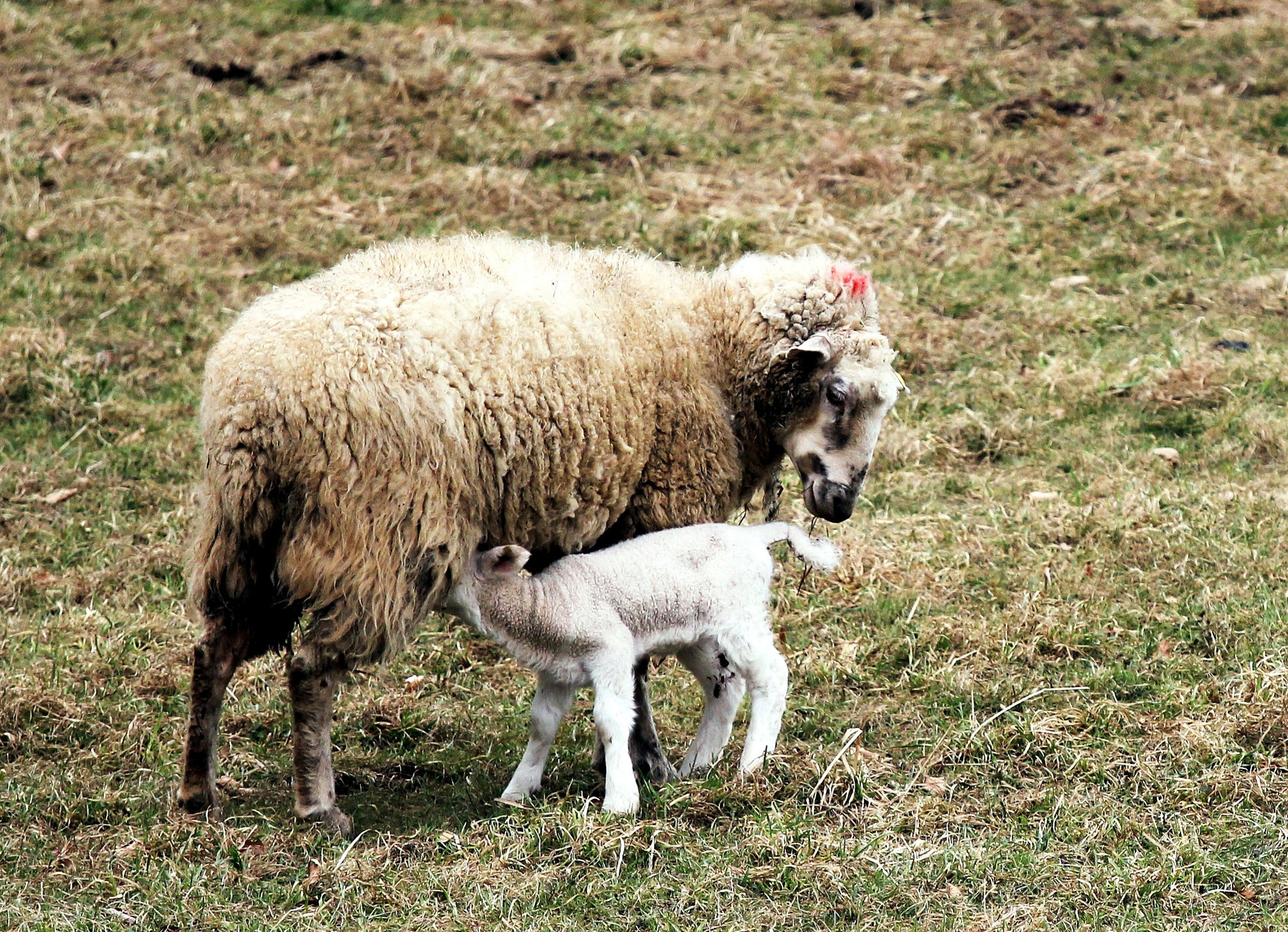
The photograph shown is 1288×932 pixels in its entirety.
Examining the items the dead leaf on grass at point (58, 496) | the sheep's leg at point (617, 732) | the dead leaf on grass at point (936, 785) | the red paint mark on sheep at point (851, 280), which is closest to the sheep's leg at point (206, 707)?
the sheep's leg at point (617, 732)

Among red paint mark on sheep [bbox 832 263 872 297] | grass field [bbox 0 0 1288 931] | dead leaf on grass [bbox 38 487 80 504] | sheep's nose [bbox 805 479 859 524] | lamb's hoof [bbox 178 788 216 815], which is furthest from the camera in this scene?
dead leaf on grass [bbox 38 487 80 504]

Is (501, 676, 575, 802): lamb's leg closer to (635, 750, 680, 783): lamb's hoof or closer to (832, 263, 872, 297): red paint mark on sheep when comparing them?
(635, 750, 680, 783): lamb's hoof

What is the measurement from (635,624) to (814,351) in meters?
1.14

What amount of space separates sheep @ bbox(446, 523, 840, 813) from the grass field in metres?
0.23

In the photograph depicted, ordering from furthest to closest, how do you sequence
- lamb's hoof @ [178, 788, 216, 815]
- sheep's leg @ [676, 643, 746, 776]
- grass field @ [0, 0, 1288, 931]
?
sheep's leg @ [676, 643, 746, 776] → lamb's hoof @ [178, 788, 216, 815] → grass field @ [0, 0, 1288, 931]

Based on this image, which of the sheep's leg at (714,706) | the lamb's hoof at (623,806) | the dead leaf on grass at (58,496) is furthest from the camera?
the dead leaf on grass at (58,496)

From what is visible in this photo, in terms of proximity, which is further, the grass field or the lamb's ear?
the lamb's ear

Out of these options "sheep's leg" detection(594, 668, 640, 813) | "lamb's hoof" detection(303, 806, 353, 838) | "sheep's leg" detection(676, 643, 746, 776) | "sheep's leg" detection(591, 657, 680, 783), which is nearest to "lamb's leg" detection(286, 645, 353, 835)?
"lamb's hoof" detection(303, 806, 353, 838)

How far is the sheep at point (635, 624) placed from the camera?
4984 mm

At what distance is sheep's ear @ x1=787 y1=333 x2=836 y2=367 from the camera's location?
17.7ft

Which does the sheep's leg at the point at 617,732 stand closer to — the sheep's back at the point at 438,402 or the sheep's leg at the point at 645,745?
the sheep's leg at the point at 645,745

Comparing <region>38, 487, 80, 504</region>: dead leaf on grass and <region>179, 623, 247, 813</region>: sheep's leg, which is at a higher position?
<region>179, 623, 247, 813</region>: sheep's leg

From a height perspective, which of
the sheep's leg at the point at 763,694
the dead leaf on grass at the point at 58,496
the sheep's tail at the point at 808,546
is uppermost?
the sheep's tail at the point at 808,546

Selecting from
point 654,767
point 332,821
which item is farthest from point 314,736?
point 654,767
